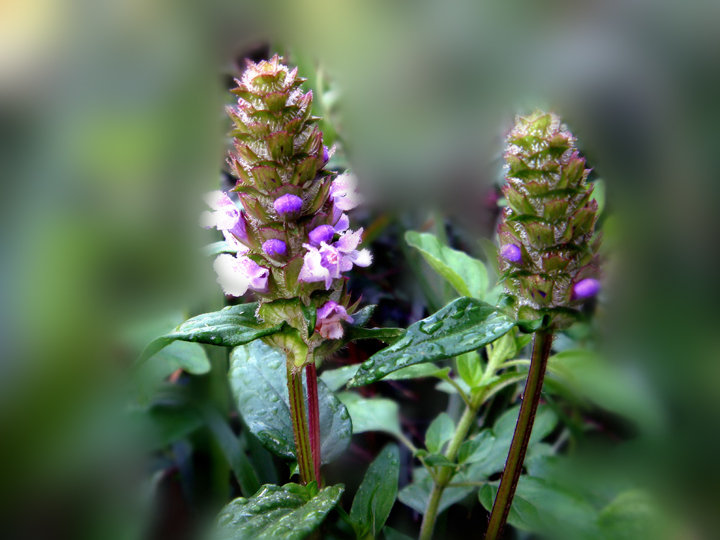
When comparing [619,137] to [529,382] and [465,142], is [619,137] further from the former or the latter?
[465,142]

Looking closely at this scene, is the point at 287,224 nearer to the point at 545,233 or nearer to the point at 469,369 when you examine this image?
the point at 545,233

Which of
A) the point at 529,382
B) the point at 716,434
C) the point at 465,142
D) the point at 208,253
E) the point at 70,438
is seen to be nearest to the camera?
the point at 716,434

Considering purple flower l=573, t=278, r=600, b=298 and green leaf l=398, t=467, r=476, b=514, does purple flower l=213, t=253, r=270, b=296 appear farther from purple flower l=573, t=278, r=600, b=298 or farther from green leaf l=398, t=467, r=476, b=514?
green leaf l=398, t=467, r=476, b=514

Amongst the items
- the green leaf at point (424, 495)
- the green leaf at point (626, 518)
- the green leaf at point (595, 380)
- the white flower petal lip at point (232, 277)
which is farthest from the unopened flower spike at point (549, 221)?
the green leaf at point (424, 495)

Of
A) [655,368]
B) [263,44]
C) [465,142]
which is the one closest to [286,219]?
[655,368]

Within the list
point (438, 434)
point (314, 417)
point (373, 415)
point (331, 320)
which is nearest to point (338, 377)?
point (373, 415)

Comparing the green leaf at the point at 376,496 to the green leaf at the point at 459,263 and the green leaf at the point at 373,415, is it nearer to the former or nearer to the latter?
the green leaf at the point at 373,415
